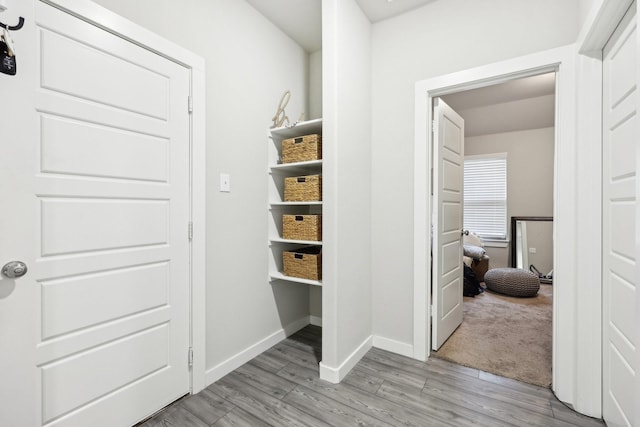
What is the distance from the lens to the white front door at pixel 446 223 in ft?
7.52

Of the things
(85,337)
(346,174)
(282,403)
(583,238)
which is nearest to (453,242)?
(583,238)

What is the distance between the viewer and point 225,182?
2008mm

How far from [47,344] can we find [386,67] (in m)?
2.69

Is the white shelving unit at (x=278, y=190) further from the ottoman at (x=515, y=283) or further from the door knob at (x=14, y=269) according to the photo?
the ottoman at (x=515, y=283)

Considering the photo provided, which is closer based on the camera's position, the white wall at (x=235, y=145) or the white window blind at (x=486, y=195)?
the white wall at (x=235, y=145)

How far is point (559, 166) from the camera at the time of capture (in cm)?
173

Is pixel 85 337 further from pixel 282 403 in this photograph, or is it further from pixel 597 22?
pixel 597 22

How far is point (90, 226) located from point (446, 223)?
242 centimetres

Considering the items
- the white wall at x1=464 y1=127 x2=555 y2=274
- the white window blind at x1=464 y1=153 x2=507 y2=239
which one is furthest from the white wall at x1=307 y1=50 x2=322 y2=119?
the white wall at x1=464 y1=127 x2=555 y2=274

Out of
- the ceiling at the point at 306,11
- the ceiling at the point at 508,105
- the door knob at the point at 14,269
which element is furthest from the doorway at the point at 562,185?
the door knob at the point at 14,269

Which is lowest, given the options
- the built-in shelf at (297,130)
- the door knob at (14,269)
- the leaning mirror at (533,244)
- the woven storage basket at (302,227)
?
the leaning mirror at (533,244)

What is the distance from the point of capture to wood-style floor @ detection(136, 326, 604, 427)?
1581mm

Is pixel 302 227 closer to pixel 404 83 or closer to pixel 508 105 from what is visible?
pixel 404 83

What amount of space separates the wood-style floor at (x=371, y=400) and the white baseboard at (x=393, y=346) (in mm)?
116
